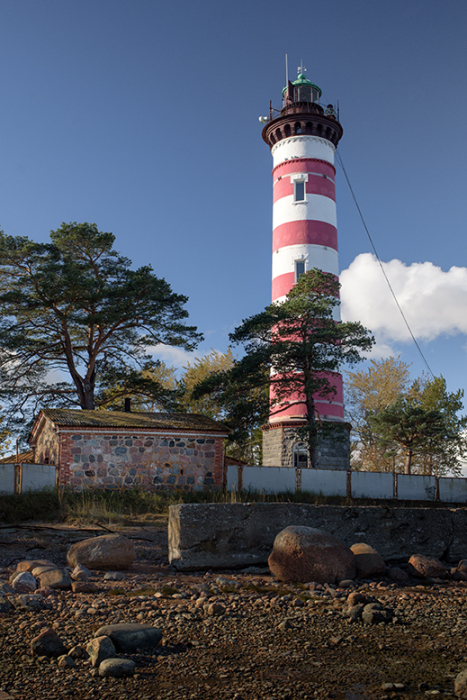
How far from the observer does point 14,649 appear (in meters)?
4.82

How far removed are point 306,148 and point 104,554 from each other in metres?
25.2

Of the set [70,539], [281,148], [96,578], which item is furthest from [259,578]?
[281,148]

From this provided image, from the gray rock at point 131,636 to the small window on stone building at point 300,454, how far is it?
20.9m

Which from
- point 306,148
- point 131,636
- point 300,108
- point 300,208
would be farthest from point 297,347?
point 131,636

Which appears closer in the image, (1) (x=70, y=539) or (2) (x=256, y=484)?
(1) (x=70, y=539)

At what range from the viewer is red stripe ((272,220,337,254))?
27.8 m

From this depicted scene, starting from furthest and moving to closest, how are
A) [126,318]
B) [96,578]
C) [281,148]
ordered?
[281,148] → [126,318] → [96,578]

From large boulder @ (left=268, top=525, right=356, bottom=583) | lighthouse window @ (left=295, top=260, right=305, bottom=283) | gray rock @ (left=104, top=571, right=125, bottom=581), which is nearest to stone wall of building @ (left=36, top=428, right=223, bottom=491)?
lighthouse window @ (left=295, top=260, right=305, bottom=283)

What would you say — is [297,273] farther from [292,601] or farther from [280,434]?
[292,601]

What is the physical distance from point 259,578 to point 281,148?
2571cm

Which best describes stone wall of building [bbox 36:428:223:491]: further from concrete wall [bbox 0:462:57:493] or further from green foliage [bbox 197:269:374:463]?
green foliage [bbox 197:269:374:463]

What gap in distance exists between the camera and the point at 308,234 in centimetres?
2781

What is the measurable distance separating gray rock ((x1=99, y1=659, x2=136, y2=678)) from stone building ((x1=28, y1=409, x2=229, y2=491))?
46.8 ft

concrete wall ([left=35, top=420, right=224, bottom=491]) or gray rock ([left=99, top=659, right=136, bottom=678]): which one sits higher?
concrete wall ([left=35, top=420, right=224, bottom=491])
